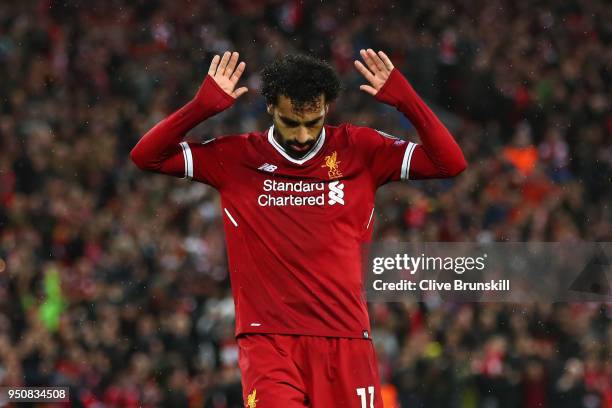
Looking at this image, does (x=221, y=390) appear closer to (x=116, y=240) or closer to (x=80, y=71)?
(x=116, y=240)

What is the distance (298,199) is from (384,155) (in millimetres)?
422

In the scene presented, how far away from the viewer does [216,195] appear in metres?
14.0

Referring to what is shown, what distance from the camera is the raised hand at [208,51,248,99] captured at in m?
5.39

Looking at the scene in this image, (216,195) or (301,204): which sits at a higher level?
(216,195)

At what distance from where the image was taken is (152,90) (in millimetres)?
15898

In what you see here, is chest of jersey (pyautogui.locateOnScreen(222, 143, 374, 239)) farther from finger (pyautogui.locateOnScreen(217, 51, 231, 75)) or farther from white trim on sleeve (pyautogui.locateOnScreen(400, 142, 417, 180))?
finger (pyautogui.locateOnScreen(217, 51, 231, 75))

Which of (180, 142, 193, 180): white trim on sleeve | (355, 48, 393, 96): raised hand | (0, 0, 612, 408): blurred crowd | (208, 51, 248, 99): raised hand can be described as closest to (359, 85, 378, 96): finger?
(355, 48, 393, 96): raised hand

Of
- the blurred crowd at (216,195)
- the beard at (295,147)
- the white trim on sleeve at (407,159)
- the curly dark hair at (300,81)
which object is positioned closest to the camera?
the curly dark hair at (300,81)

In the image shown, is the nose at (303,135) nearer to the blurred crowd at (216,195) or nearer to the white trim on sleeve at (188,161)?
the white trim on sleeve at (188,161)

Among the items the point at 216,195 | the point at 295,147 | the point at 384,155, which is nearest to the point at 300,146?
the point at 295,147

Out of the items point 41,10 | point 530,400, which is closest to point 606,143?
point 530,400

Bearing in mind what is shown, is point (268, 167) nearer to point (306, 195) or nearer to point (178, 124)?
point (306, 195)

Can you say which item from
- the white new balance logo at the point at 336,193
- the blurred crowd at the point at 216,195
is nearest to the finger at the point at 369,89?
the white new balance logo at the point at 336,193

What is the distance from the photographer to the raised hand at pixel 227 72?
17.7ft
